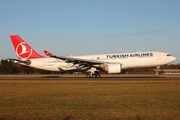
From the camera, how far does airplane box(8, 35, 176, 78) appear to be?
143 feet

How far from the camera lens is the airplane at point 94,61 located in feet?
143

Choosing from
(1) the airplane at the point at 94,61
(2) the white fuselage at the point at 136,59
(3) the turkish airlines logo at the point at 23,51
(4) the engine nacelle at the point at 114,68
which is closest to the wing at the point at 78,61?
(1) the airplane at the point at 94,61

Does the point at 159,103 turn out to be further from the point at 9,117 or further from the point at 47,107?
the point at 9,117

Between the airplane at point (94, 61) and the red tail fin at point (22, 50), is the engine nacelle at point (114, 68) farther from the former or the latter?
the red tail fin at point (22, 50)

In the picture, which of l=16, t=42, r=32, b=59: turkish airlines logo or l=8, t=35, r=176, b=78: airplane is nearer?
l=8, t=35, r=176, b=78: airplane

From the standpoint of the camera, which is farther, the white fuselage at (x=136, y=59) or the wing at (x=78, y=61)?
the white fuselage at (x=136, y=59)

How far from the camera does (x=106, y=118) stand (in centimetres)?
1047

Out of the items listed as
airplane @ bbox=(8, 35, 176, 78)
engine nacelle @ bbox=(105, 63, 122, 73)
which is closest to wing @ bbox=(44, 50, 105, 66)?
airplane @ bbox=(8, 35, 176, 78)

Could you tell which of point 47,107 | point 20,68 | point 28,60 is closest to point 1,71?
point 20,68

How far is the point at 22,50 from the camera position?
48281mm

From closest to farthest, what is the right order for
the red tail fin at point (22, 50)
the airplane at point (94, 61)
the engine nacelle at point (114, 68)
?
the engine nacelle at point (114, 68) → the airplane at point (94, 61) → the red tail fin at point (22, 50)

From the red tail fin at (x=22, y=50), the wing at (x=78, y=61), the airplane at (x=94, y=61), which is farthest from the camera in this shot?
the red tail fin at (x=22, y=50)

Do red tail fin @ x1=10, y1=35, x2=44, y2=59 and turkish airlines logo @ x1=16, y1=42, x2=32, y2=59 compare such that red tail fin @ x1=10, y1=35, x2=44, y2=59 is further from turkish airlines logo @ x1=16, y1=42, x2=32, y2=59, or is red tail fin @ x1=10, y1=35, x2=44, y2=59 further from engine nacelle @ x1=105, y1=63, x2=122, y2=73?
engine nacelle @ x1=105, y1=63, x2=122, y2=73

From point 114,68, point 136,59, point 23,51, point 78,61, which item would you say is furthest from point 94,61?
point 23,51
